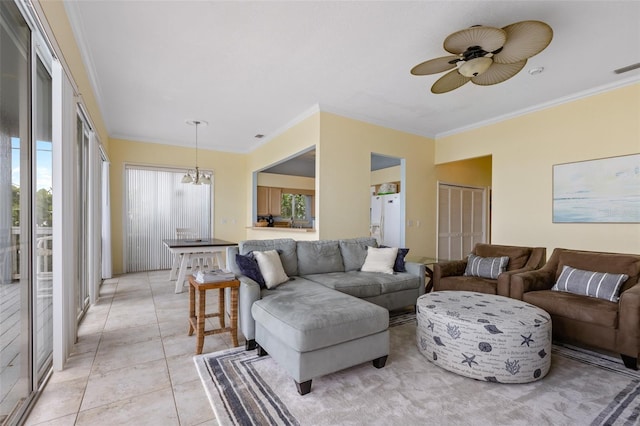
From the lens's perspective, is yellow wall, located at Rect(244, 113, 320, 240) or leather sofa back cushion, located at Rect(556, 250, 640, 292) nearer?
leather sofa back cushion, located at Rect(556, 250, 640, 292)

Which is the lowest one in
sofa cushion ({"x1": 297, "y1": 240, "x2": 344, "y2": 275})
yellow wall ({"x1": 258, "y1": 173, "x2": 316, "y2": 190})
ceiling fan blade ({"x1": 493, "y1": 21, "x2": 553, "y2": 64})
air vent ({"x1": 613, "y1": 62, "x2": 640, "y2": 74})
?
sofa cushion ({"x1": 297, "y1": 240, "x2": 344, "y2": 275})

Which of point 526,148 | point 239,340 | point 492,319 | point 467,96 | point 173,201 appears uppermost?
point 467,96

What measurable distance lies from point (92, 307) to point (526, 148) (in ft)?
20.6

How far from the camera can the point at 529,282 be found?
299cm

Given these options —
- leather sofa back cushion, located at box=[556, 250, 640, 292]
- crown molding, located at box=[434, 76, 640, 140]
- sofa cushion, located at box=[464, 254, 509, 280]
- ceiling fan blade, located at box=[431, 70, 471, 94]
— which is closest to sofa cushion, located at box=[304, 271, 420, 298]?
sofa cushion, located at box=[464, 254, 509, 280]

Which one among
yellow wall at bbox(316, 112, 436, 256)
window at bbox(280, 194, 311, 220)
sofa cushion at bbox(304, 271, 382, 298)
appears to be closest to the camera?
Answer: sofa cushion at bbox(304, 271, 382, 298)

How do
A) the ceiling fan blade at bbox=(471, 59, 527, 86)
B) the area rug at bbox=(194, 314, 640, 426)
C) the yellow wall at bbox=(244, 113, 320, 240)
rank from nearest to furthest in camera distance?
the area rug at bbox=(194, 314, 640, 426) < the ceiling fan blade at bbox=(471, 59, 527, 86) < the yellow wall at bbox=(244, 113, 320, 240)

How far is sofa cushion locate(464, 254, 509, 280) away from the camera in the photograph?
A: 3553mm

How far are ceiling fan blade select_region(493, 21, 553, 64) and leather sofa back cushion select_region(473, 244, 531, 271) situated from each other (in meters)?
2.34

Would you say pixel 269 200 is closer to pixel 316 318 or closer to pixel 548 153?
pixel 548 153

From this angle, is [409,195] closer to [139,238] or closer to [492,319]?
[492,319]

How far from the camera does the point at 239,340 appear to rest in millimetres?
2758

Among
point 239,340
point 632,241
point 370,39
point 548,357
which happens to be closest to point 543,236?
point 632,241

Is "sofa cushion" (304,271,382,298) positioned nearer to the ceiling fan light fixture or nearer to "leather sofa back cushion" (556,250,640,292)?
"leather sofa back cushion" (556,250,640,292)
